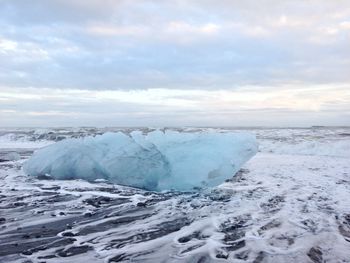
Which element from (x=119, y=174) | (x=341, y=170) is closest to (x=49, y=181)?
(x=119, y=174)

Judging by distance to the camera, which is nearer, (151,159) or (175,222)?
(175,222)

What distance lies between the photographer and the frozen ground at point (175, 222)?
5.11 metres

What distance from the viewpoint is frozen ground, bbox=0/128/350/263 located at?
16.8 feet

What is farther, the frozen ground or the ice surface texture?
the ice surface texture

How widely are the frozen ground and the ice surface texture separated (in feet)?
1.64

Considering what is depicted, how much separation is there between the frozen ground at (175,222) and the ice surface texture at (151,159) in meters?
0.50

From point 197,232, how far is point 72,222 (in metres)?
2.10

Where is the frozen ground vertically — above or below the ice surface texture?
below

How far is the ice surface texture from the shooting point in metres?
10.2

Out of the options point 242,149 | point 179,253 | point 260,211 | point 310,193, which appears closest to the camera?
point 179,253

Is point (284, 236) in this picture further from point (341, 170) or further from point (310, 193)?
point (341, 170)

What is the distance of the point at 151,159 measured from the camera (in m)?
10.7

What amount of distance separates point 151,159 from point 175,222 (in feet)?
13.4

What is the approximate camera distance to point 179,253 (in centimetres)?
513
